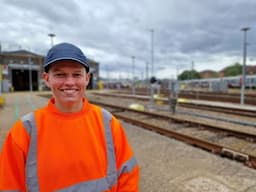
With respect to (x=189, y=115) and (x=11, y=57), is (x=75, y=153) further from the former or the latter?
(x=11, y=57)

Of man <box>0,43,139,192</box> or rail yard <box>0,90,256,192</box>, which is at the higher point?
man <box>0,43,139,192</box>

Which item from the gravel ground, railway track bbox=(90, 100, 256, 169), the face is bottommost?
the gravel ground

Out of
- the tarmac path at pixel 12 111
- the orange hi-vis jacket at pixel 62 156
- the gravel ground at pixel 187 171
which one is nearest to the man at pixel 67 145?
the orange hi-vis jacket at pixel 62 156

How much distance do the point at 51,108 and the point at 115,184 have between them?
0.74 meters

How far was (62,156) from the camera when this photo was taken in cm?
133

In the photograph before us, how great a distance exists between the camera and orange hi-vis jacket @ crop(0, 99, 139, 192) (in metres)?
1.31

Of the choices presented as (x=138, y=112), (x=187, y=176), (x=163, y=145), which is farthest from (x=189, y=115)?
(x=187, y=176)

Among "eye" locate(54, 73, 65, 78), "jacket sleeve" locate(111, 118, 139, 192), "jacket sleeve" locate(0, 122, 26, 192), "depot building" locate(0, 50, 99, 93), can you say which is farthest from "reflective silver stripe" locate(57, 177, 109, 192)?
"depot building" locate(0, 50, 99, 93)

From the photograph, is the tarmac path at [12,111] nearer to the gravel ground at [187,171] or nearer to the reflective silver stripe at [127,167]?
the gravel ground at [187,171]

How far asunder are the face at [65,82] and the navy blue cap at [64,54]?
35mm

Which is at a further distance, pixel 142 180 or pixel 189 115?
pixel 189 115

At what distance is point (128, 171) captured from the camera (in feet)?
4.99

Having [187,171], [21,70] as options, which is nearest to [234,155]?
[187,171]

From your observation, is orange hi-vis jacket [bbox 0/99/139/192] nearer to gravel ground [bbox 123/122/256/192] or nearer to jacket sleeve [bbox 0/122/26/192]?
jacket sleeve [bbox 0/122/26/192]
